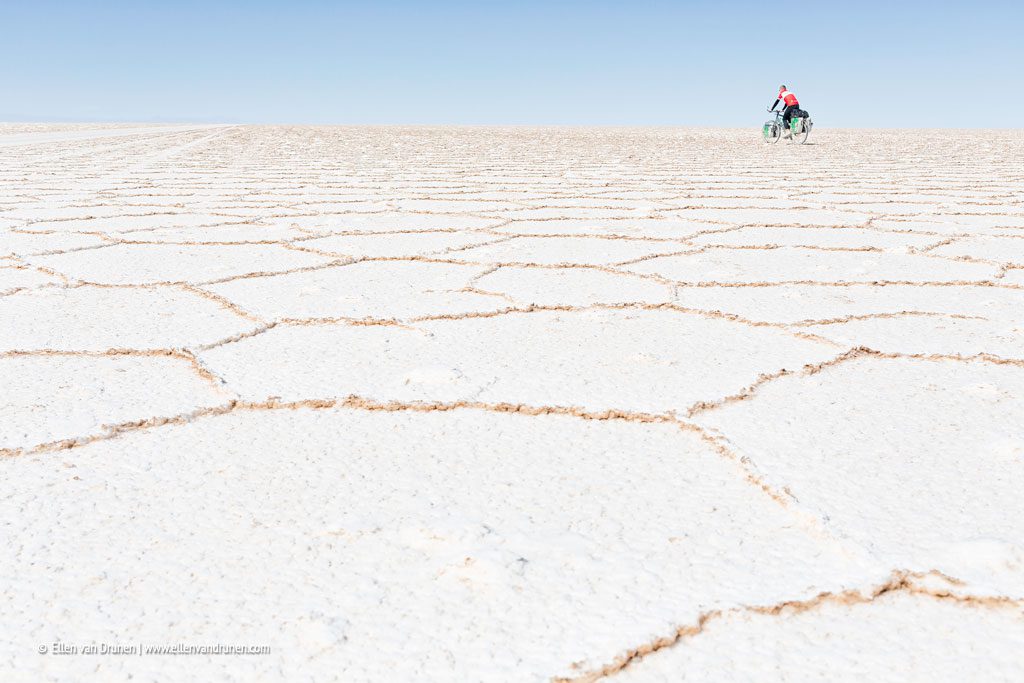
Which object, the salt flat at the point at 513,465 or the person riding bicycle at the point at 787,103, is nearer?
the salt flat at the point at 513,465

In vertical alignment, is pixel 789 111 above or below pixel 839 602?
above

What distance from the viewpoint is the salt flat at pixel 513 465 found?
729 millimetres

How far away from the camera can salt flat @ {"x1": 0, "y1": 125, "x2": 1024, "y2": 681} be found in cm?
73

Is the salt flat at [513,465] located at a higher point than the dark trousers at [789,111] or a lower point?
lower

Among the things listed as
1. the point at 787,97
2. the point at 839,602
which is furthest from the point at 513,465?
the point at 787,97

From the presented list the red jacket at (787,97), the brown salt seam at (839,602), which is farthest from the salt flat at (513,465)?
the red jacket at (787,97)

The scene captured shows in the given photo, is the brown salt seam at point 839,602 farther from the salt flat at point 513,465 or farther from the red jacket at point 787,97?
the red jacket at point 787,97

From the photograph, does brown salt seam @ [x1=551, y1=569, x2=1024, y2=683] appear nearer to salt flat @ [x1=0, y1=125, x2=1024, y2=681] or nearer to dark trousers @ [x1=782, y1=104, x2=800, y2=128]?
salt flat @ [x1=0, y1=125, x2=1024, y2=681]

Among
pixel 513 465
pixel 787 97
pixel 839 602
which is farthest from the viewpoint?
pixel 787 97

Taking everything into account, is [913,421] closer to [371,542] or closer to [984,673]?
[984,673]

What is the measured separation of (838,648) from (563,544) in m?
0.25

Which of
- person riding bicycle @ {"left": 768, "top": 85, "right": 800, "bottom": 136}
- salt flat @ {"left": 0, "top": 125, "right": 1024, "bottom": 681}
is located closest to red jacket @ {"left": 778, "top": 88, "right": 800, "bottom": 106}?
person riding bicycle @ {"left": 768, "top": 85, "right": 800, "bottom": 136}

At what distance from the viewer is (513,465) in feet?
3.47

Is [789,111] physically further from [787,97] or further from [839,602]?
[839,602]
